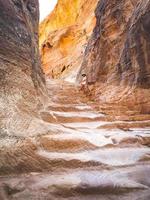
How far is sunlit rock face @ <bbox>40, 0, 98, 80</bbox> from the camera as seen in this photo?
19177mm

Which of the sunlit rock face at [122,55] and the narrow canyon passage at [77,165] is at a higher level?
the sunlit rock face at [122,55]

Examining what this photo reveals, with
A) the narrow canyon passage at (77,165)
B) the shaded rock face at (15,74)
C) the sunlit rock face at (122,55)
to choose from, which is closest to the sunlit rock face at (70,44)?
the sunlit rock face at (122,55)

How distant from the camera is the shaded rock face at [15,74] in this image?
12.7 feet

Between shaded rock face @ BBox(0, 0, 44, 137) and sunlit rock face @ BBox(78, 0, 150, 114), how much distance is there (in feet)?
8.98

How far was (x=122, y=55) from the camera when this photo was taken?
8.11 m

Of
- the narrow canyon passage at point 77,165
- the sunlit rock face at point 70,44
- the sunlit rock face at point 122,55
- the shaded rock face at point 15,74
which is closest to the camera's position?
the narrow canyon passage at point 77,165

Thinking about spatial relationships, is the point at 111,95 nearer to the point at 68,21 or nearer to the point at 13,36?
the point at 13,36

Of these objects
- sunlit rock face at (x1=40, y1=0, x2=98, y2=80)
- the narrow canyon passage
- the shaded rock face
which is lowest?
the narrow canyon passage

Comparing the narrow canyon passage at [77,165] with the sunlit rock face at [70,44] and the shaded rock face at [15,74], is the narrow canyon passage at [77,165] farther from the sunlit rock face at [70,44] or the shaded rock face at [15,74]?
the sunlit rock face at [70,44]

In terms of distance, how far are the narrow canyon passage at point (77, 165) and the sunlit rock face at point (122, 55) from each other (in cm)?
204

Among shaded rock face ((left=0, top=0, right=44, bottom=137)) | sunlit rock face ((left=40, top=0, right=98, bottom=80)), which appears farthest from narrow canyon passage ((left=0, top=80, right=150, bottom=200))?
sunlit rock face ((left=40, top=0, right=98, bottom=80))

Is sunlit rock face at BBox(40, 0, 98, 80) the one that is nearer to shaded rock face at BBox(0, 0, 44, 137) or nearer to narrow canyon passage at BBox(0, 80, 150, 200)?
shaded rock face at BBox(0, 0, 44, 137)

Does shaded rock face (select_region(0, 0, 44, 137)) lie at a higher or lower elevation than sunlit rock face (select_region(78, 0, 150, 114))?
lower

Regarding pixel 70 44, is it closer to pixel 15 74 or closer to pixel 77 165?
pixel 15 74
